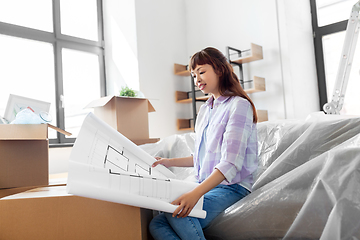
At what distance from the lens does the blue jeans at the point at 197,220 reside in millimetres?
855

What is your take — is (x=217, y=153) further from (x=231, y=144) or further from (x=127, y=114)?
(x=127, y=114)

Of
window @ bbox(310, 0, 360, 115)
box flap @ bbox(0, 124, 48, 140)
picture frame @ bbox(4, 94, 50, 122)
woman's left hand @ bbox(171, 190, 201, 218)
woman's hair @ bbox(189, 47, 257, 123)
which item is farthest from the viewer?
window @ bbox(310, 0, 360, 115)

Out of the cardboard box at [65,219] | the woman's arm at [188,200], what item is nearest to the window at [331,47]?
the woman's arm at [188,200]

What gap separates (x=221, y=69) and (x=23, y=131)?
0.79m

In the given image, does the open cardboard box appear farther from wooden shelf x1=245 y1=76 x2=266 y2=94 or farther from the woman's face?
wooden shelf x1=245 y1=76 x2=266 y2=94

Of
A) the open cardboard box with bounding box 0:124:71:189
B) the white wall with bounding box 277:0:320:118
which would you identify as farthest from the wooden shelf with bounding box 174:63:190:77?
the open cardboard box with bounding box 0:124:71:189

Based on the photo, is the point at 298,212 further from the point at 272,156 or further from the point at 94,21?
the point at 94,21

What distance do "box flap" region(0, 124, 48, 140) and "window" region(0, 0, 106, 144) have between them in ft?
4.03

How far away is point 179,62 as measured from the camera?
3133 mm

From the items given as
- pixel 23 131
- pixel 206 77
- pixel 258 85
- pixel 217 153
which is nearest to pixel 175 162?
pixel 217 153

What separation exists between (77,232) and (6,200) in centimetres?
20

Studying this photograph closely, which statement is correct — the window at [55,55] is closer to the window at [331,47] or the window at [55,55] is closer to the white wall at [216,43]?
the white wall at [216,43]

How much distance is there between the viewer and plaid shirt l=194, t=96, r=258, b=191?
0.92m

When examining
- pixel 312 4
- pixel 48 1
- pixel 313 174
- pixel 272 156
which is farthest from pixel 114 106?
pixel 312 4
